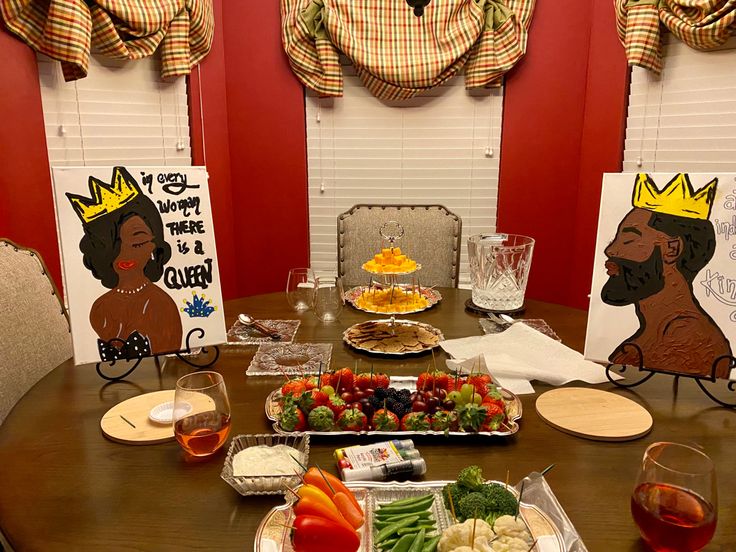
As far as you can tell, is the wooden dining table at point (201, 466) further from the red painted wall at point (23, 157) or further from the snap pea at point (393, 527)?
the red painted wall at point (23, 157)

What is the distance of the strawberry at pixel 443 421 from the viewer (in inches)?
38.6

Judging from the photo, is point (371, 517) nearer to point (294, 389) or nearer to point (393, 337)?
point (294, 389)

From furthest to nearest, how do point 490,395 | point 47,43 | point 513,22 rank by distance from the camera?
point 513,22 < point 47,43 < point 490,395

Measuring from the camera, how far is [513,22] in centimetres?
291

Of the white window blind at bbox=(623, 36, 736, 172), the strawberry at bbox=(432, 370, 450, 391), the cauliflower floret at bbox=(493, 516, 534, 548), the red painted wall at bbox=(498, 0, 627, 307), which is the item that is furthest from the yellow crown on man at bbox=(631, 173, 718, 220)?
the red painted wall at bbox=(498, 0, 627, 307)

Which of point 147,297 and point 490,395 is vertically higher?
point 147,297

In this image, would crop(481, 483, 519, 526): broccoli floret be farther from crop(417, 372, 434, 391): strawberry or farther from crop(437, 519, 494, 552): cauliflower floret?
crop(417, 372, 434, 391): strawberry

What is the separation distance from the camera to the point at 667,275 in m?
1.16

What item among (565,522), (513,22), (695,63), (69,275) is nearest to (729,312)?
(565,522)

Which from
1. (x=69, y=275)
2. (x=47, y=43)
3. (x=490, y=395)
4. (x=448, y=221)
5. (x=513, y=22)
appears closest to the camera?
→ (x=490, y=395)

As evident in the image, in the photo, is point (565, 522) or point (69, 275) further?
point (69, 275)

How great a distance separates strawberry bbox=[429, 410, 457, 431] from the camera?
0.98 meters

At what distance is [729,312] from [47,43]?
2.29 metres

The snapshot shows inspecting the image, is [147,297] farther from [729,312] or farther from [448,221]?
[448,221]
